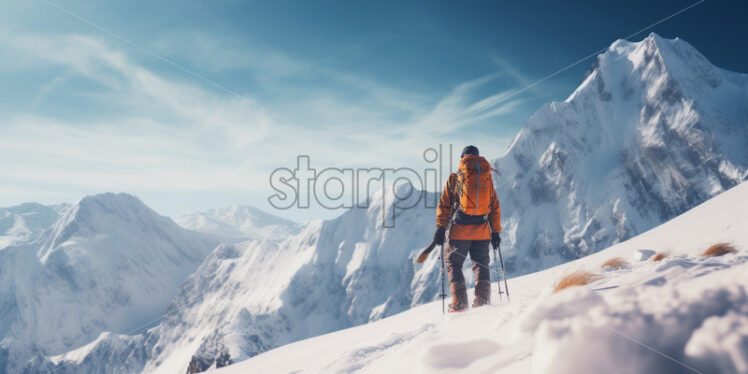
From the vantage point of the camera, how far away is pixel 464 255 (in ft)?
20.1

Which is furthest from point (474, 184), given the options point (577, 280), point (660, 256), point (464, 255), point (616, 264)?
point (660, 256)

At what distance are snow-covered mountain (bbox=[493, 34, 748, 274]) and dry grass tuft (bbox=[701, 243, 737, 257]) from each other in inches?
6573

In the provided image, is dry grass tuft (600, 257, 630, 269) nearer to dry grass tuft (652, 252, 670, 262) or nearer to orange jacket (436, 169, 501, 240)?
dry grass tuft (652, 252, 670, 262)

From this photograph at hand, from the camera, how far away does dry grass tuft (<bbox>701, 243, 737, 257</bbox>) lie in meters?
4.68

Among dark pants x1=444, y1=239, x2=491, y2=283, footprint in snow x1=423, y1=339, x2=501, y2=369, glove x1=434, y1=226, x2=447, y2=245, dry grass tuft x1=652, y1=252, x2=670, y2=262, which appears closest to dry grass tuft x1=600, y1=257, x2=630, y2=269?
dry grass tuft x1=652, y1=252, x2=670, y2=262

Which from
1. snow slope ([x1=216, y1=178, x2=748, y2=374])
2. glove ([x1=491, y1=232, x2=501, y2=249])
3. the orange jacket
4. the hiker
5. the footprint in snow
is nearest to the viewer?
snow slope ([x1=216, y1=178, x2=748, y2=374])

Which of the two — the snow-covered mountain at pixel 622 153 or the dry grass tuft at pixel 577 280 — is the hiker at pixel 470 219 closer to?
the dry grass tuft at pixel 577 280

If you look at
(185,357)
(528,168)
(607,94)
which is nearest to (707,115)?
(607,94)

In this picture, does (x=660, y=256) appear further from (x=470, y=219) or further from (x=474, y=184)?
(x=474, y=184)

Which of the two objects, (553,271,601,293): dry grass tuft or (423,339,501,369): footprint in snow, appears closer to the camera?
(423,339,501,369): footprint in snow

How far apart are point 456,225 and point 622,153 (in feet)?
640

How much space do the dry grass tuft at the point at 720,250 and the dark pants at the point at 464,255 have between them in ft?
9.33

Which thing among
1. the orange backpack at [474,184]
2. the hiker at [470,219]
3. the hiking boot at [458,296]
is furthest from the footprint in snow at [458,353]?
the orange backpack at [474,184]

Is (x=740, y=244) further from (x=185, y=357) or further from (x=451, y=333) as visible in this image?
(x=185, y=357)
